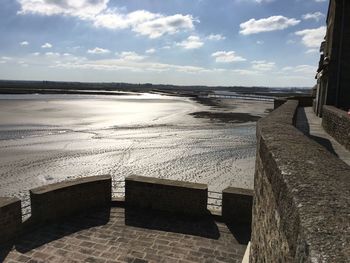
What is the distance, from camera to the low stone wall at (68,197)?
793 centimetres

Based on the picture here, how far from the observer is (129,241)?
7.13m

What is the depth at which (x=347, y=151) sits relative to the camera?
9547mm

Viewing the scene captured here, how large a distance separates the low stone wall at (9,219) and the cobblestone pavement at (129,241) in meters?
0.29

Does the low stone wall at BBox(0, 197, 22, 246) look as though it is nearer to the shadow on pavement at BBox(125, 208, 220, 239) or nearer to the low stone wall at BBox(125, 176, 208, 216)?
the shadow on pavement at BBox(125, 208, 220, 239)

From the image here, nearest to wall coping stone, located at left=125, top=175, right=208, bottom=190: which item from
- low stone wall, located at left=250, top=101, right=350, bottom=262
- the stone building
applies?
low stone wall, located at left=250, top=101, right=350, bottom=262

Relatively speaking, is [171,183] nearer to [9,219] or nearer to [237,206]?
[237,206]

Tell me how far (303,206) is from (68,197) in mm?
7315

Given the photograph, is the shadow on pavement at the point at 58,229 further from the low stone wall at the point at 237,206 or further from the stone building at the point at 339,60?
the stone building at the point at 339,60

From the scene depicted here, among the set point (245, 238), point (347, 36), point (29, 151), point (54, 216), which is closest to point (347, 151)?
point (245, 238)

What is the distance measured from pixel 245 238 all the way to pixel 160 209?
2487 mm

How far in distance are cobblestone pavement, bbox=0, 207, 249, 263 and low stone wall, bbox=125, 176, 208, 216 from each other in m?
0.32

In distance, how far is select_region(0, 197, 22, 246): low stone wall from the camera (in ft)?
23.0

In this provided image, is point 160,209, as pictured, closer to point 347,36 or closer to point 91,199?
point 91,199

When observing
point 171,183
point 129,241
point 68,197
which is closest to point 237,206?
point 171,183
